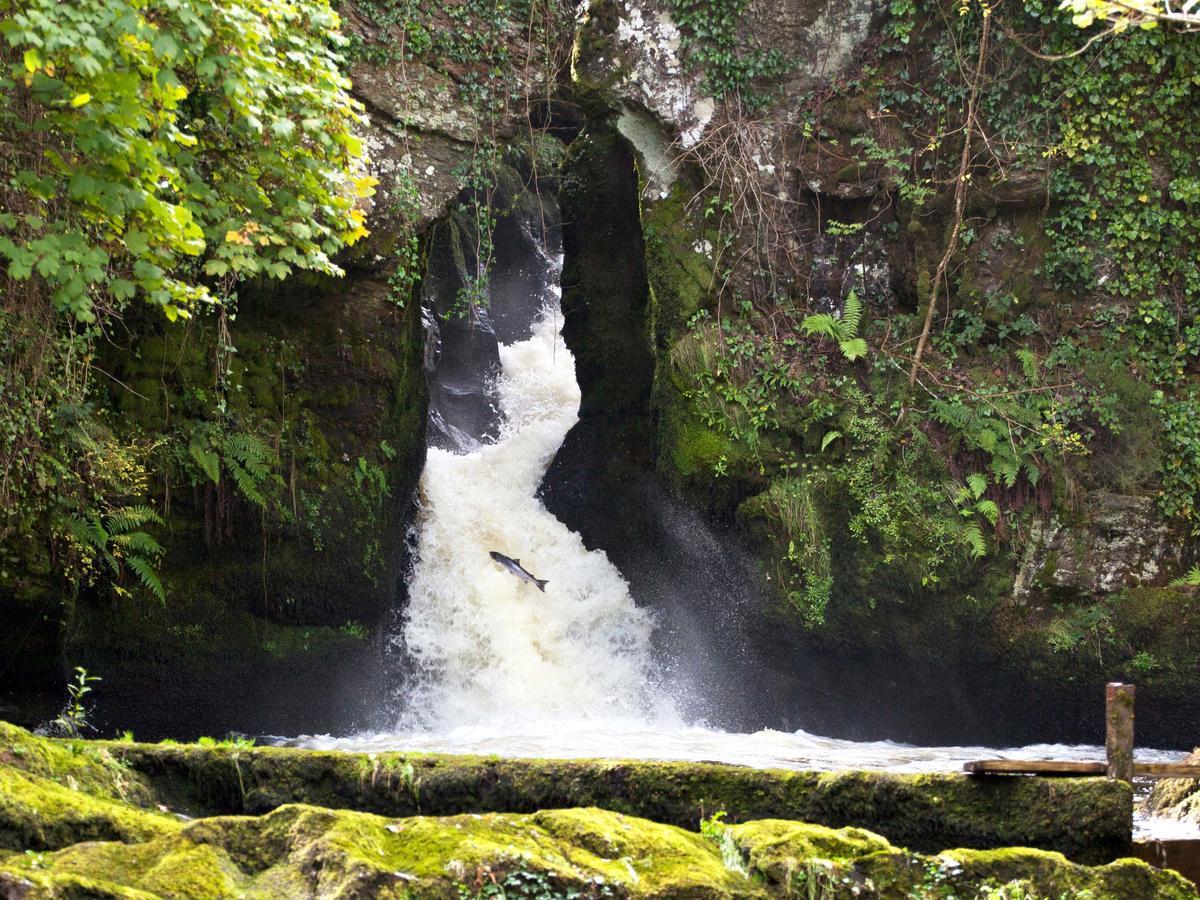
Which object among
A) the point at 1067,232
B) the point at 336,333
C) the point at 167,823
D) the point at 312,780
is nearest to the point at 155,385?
the point at 336,333

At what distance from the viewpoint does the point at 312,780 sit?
5621 millimetres

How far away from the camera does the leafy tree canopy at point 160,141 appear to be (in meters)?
5.70

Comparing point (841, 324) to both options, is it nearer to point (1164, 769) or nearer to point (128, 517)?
point (1164, 769)

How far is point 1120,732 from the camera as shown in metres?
6.11

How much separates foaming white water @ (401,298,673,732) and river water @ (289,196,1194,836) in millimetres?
17

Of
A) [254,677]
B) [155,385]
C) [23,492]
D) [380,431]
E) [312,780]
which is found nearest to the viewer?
[312,780]

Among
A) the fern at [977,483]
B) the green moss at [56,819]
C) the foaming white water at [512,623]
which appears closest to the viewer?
the green moss at [56,819]

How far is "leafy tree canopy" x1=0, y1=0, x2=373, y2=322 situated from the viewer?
5.70m

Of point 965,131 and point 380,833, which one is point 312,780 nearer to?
point 380,833

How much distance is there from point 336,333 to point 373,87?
115 inches

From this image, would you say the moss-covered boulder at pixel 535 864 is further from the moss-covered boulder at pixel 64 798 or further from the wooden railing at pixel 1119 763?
the wooden railing at pixel 1119 763

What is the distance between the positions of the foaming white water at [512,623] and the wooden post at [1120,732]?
22.5ft

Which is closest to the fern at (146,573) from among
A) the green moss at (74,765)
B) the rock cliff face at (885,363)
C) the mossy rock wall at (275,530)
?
the mossy rock wall at (275,530)

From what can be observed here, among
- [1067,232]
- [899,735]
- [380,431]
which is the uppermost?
[1067,232]
